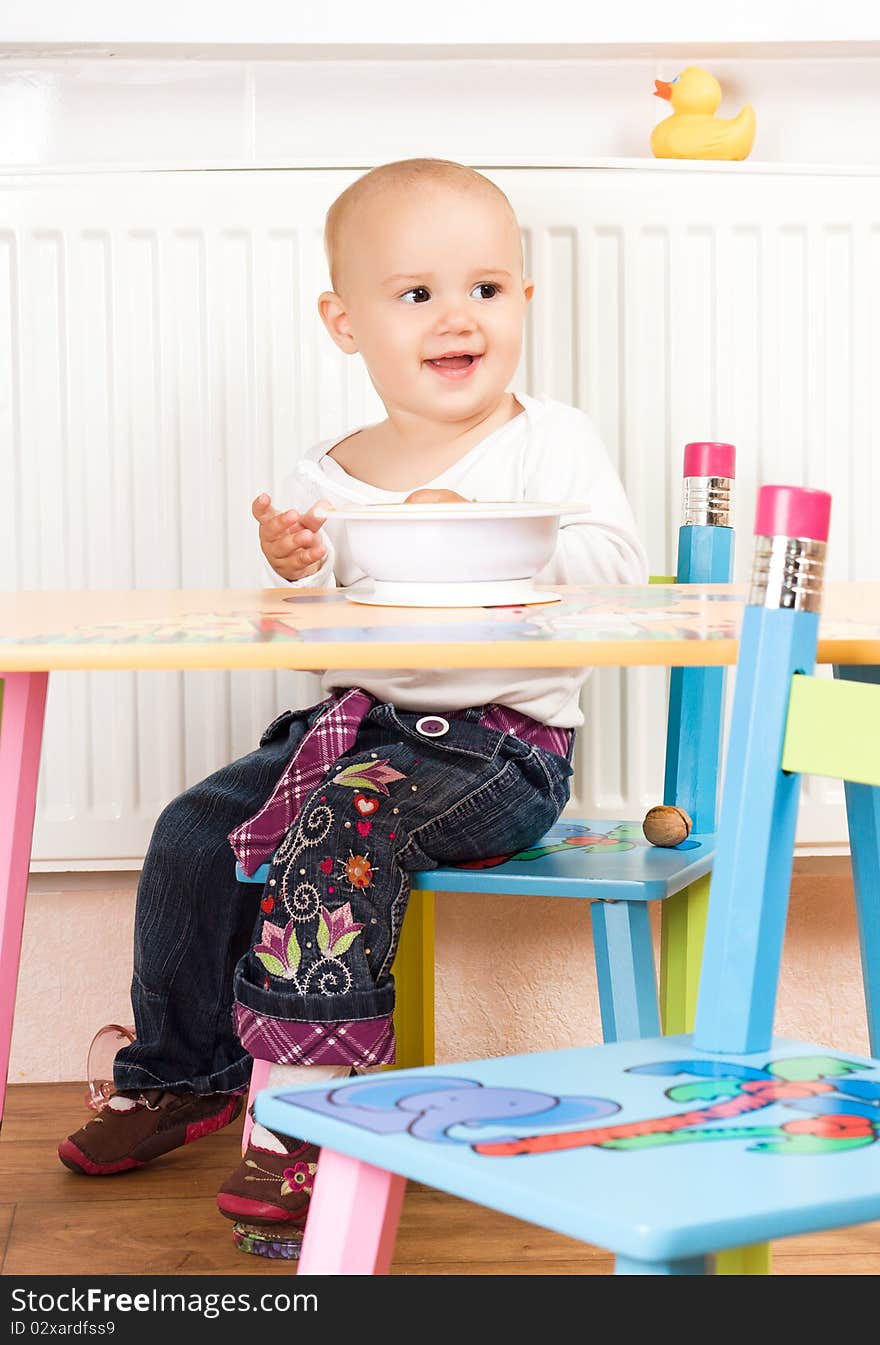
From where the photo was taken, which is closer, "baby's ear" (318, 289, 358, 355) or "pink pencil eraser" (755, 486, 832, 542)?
"pink pencil eraser" (755, 486, 832, 542)

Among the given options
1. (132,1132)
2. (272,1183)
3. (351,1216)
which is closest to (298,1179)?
(272,1183)

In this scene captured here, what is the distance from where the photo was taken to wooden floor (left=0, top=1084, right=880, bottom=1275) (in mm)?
1141

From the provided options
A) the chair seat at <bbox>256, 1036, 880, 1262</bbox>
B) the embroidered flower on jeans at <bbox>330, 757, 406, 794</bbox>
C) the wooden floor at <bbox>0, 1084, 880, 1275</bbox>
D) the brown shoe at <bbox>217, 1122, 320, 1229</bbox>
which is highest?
the embroidered flower on jeans at <bbox>330, 757, 406, 794</bbox>

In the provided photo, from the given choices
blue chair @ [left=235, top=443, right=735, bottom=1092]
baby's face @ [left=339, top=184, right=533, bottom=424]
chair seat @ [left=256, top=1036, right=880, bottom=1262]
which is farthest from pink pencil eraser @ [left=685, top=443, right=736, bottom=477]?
chair seat @ [left=256, top=1036, right=880, bottom=1262]

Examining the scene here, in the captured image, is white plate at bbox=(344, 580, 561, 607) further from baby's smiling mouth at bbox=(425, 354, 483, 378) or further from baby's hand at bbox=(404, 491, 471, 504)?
baby's smiling mouth at bbox=(425, 354, 483, 378)

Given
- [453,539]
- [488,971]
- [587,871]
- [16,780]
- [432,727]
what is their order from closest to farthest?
[453,539] → [16,780] → [587,871] → [432,727] → [488,971]

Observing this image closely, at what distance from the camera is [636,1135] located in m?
0.53

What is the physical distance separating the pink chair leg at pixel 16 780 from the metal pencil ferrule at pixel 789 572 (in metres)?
0.54

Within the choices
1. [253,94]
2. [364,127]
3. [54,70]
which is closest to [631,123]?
[364,127]

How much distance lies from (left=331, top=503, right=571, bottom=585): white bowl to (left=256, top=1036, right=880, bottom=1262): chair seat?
335mm

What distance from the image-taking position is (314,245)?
149 cm

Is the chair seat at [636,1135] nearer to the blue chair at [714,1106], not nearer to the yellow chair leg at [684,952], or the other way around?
the blue chair at [714,1106]

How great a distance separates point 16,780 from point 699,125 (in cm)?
93

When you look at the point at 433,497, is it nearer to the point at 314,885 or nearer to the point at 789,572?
the point at 314,885
